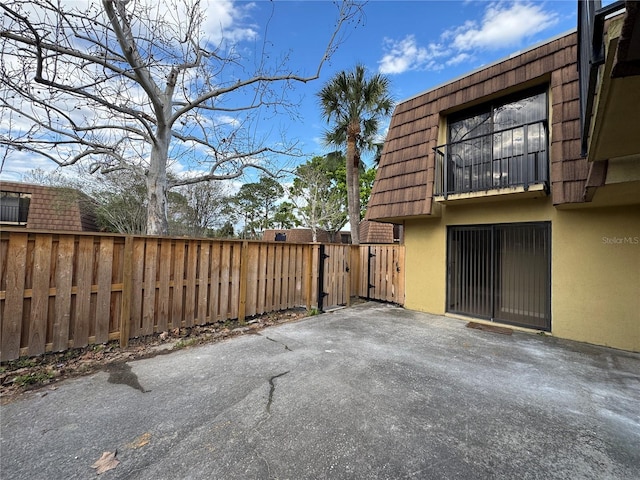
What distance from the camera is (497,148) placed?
232 inches

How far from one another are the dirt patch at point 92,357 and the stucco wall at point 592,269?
5.49m

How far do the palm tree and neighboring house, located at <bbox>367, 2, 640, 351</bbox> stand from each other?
4.19m

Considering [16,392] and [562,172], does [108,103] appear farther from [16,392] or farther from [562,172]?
[562,172]

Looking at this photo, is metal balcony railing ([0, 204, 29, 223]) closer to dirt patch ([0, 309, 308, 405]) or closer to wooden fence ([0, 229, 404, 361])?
wooden fence ([0, 229, 404, 361])

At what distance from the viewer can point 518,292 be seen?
5.80 metres

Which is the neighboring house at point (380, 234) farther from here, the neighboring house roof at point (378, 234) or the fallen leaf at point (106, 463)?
the fallen leaf at point (106, 463)

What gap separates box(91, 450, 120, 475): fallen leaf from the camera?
181 cm

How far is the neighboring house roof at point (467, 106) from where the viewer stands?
4621 mm

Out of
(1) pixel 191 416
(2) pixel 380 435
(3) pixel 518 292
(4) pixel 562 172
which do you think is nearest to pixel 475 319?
(3) pixel 518 292

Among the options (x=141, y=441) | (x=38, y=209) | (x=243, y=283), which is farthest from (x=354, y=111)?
(x=38, y=209)

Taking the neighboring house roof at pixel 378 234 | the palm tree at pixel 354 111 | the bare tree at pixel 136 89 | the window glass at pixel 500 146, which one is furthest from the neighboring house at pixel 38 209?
the window glass at pixel 500 146

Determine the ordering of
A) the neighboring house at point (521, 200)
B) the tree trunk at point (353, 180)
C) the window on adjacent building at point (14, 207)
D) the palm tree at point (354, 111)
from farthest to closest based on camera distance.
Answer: the window on adjacent building at point (14, 207), the tree trunk at point (353, 180), the palm tree at point (354, 111), the neighboring house at point (521, 200)

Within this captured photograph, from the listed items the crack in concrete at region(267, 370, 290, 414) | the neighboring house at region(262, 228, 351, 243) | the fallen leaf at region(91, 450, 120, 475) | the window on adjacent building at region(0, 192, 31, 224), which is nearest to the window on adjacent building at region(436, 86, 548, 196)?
the crack in concrete at region(267, 370, 290, 414)

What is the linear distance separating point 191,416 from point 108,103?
5.18 meters
